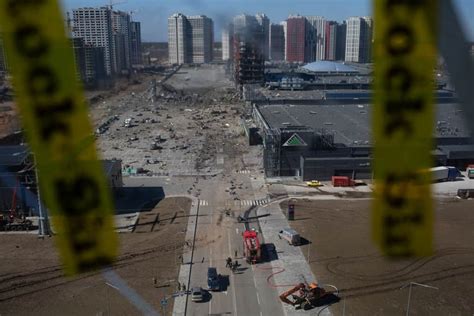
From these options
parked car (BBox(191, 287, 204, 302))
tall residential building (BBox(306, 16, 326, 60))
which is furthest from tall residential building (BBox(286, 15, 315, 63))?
parked car (BBox(191, 287, 204, 302))

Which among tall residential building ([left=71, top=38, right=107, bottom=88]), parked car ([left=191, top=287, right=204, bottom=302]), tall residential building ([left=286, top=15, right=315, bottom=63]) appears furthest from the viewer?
tall residential building ([left=286, top=15, right=315, bottom=63])

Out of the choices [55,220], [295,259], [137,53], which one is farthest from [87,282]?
[137,53]

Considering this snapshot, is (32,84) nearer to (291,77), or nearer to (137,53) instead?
(137,53)

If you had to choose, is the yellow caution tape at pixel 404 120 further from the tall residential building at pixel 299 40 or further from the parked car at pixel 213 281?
the tall residential building at pixel 299 40

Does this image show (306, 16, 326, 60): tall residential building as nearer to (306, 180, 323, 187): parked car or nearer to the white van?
(306, 180, 323, 187): parked car

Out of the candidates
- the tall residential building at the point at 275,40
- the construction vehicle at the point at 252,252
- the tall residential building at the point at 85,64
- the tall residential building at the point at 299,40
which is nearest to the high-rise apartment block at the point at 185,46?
the tall residential building at the point at 299,40

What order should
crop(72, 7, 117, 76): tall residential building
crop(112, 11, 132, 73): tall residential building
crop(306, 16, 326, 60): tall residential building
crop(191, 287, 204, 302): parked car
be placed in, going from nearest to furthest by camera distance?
crop(191, 287, 204, 302): parked car < crop(72, 7, 117, 76): tall residential building < crop(112, 11, 132, 73): tall residential building < crop(306, 16, 326, 60): tall residential building

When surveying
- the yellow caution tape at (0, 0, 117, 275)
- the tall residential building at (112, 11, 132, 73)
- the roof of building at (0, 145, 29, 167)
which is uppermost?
the tall residential building at (112, 11, 132, 73)

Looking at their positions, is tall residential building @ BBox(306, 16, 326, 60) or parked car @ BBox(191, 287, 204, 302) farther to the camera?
tall residential building @ BBox(306, 16, 326, 60)
